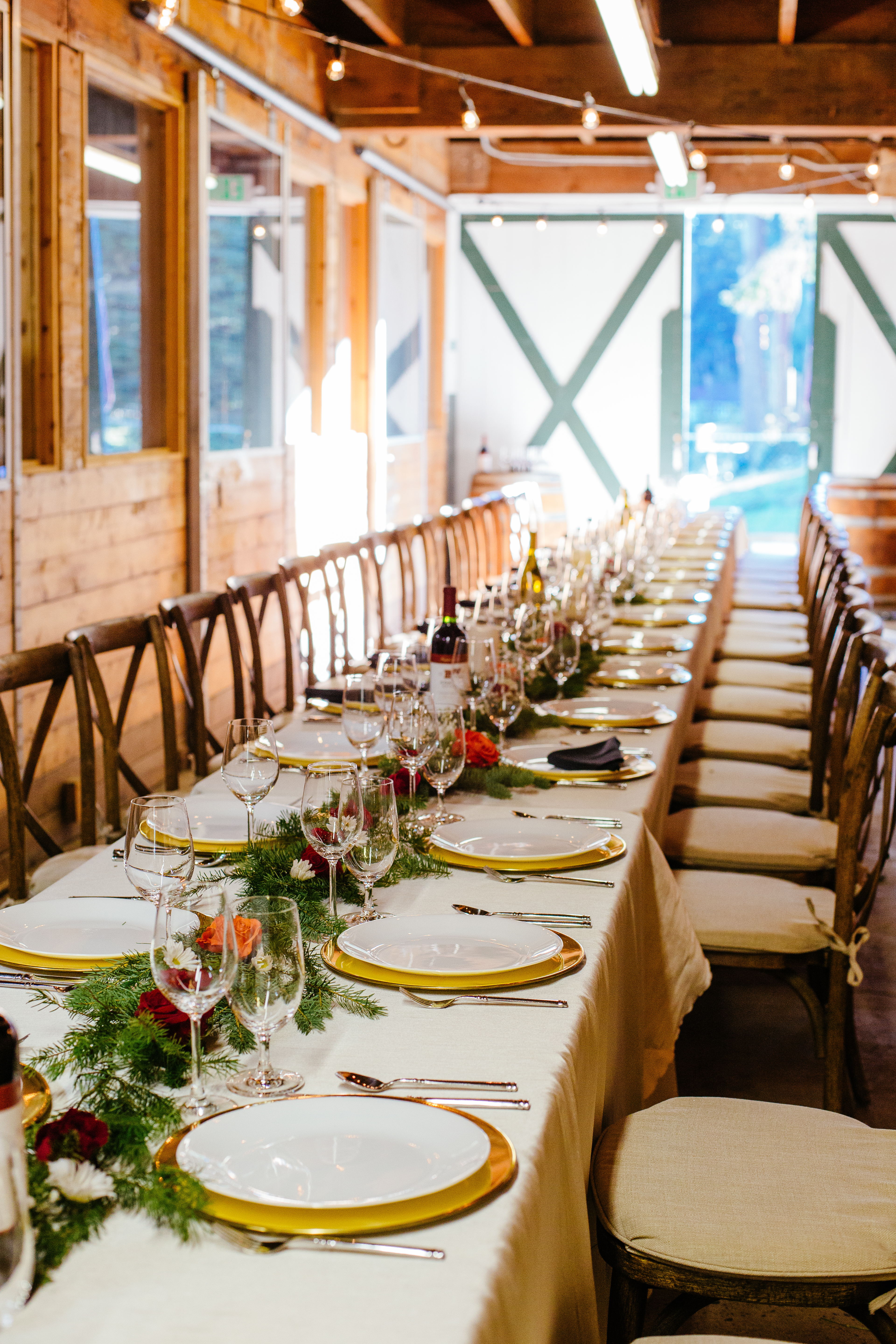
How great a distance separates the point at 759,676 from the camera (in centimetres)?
535

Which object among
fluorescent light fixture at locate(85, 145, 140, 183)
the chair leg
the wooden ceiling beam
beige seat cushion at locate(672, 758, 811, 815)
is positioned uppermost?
the wooden ceiling beam

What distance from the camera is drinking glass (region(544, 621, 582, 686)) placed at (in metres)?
3.21

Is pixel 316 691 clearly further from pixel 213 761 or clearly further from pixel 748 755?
pixel 748 755

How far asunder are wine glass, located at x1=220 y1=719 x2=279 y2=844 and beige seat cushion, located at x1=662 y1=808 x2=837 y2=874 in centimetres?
142

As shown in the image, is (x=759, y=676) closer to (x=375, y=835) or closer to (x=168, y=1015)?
(x=375, y=835)

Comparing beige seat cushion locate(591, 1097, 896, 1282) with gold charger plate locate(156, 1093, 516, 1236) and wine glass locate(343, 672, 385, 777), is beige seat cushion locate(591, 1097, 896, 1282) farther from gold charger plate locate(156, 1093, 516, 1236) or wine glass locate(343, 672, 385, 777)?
wine glass locate(343, 672, 385, 777)

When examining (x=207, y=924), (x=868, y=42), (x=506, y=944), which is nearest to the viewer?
(x=207, y=924)

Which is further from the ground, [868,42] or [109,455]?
[868,42]

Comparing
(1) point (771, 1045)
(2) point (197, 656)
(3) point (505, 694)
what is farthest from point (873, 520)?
(3) point (505, 694)

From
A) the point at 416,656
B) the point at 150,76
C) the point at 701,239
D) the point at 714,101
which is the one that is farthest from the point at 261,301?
the point at 701,239

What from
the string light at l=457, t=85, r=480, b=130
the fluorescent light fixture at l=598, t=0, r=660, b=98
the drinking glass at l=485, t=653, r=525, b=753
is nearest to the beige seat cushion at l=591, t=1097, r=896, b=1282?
the drinking glass at l=485, t=653, r=525, b=753

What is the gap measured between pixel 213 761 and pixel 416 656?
1.39m

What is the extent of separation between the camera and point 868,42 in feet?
25.4

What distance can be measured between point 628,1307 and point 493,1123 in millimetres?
572
